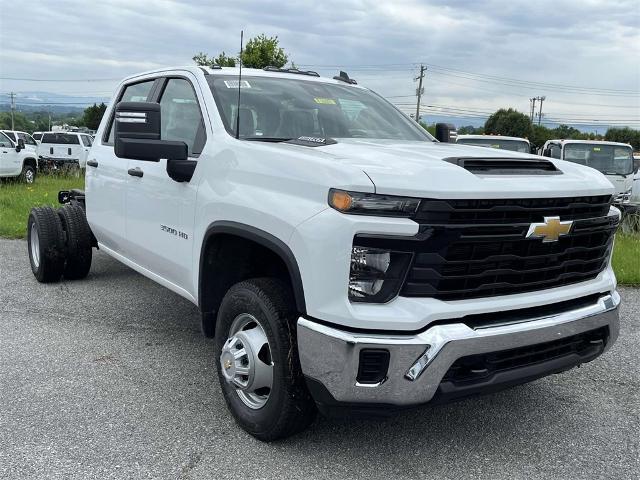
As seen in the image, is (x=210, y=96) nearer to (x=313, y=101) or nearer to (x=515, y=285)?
(x=313, y=101)

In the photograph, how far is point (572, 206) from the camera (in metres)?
3.04

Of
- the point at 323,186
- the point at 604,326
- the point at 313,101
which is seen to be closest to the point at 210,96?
the point at 313,101

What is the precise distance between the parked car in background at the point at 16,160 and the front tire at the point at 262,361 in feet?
55.1

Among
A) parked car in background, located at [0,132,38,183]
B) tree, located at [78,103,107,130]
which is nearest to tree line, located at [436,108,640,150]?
tree, located at [78,103,107,130]

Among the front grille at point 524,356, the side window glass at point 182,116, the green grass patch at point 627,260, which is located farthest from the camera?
the green grass patch at point 627,260

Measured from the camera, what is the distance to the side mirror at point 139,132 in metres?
3.51

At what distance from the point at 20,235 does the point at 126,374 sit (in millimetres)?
5990

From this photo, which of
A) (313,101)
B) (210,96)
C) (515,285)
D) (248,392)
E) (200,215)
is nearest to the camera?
(515,285)

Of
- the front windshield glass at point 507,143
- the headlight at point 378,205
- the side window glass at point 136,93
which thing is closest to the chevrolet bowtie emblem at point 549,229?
the headlight at point 378,205

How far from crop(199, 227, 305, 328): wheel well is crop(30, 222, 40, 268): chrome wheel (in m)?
3.22

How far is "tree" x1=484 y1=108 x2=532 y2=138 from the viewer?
66.1 m

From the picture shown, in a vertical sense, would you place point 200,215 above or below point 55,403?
above

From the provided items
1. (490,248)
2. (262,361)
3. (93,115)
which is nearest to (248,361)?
(262,361)

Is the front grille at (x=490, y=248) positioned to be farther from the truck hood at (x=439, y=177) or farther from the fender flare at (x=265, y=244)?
the fender flare at (x=265, y=244)
